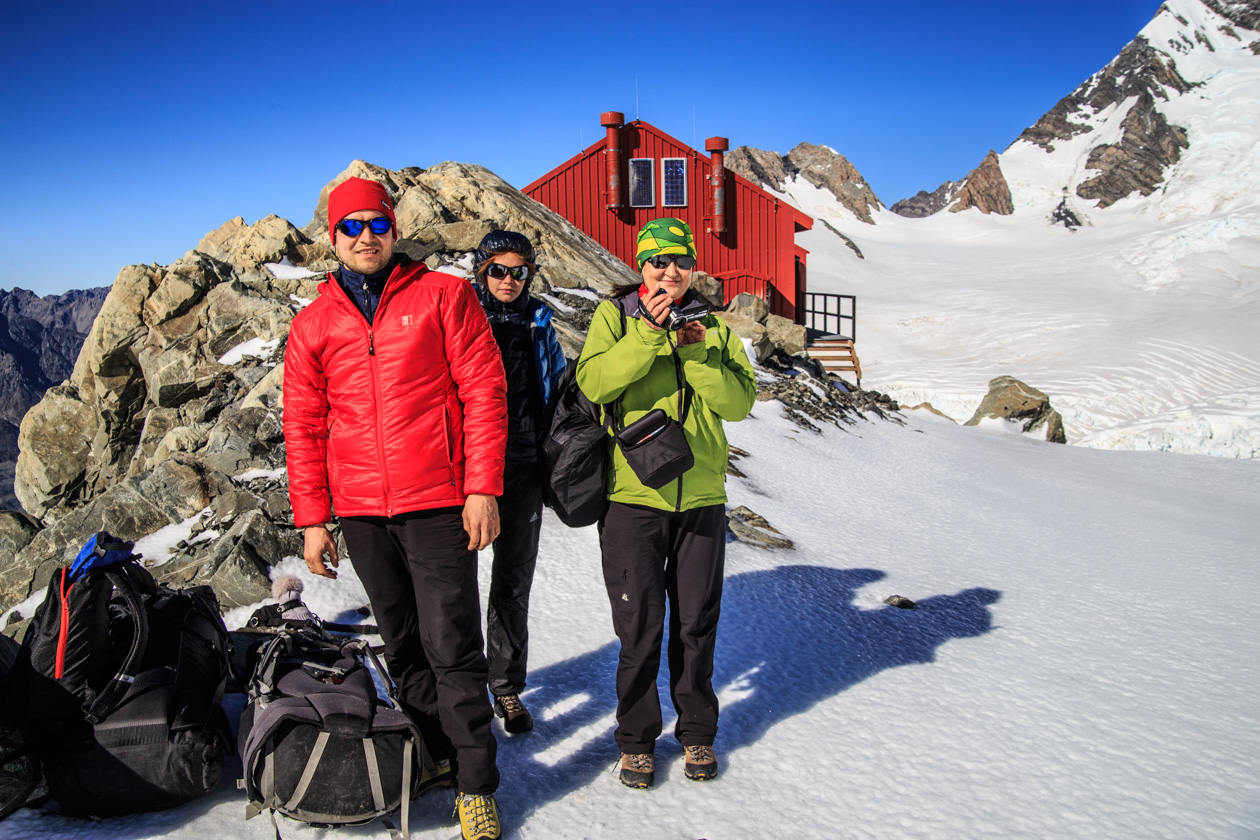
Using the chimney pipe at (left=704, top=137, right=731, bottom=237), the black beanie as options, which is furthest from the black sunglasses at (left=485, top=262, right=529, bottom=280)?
the chimney pipe at (left=704, top=137, right=731, bottom=237)

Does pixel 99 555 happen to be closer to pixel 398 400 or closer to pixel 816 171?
pixel 398 400

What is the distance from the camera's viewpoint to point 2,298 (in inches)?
5054

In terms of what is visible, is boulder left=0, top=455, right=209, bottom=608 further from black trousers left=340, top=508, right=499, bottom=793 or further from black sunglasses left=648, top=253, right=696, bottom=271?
black sunglasses left=648, top=253, right=696, bottom=271

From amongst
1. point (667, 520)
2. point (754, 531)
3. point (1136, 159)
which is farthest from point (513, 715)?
point (1136, 159)

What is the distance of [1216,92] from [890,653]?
79965mm

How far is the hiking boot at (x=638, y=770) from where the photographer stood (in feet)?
8.11

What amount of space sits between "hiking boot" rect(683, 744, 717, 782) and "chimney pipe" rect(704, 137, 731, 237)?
57.3 feet

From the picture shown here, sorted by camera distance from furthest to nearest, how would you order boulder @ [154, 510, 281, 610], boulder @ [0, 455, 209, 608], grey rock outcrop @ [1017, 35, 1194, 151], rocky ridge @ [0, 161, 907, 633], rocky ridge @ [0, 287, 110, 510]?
1. rocky ridge @ [0, 287, 110, 510]
2. grey rock outcrop @ [1017, 35, 1194, 151]
3. boulder @ [0, 455, 209, 608]
4. rocky ridge @ [0, 161, 907, 633]
5. boulder @ [154, 510, 281, 610]

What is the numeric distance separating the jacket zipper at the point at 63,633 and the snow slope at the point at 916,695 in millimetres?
416

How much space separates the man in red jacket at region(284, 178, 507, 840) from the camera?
2238 millimetres

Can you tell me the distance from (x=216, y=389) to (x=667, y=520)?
6873 mm

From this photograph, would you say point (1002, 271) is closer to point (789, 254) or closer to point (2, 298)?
point (789, 254)

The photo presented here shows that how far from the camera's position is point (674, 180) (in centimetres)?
1881

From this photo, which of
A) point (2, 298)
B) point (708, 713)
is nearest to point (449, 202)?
point (708, 713)
